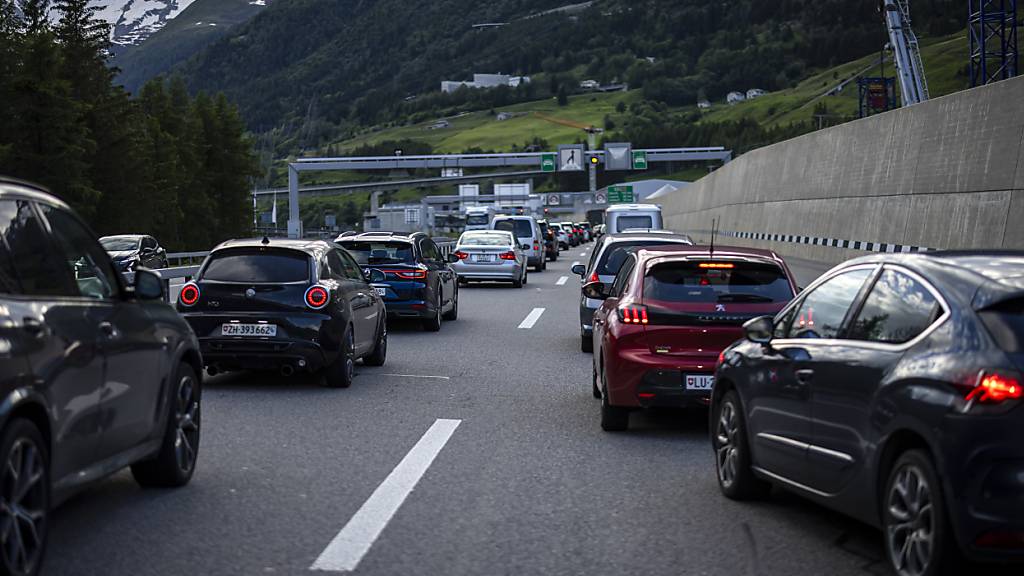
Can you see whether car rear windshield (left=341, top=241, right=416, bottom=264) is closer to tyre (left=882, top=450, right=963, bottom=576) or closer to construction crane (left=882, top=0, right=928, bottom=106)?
tyre (left=882, top=450, right=963, bottom=576)

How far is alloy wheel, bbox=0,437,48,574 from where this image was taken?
17.2 ft

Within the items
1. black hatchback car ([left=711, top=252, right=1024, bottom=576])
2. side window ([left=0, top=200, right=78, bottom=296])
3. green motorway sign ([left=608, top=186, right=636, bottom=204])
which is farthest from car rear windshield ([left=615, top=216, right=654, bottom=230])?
green motorway sign ([left=608, top=186, right=636, bottom=204])

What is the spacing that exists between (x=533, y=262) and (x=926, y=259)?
39362mm

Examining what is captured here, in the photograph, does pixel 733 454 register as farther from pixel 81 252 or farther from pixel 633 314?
pixel 81 252

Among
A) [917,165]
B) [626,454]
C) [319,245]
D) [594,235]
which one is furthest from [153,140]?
[626,454]

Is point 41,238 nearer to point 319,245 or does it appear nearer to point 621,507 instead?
point 621,507

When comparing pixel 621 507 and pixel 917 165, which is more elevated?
pixel 917 165

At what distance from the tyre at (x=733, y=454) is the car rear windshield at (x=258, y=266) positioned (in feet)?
20.0

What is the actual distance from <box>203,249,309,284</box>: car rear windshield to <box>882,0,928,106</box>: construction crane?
72.3 meters

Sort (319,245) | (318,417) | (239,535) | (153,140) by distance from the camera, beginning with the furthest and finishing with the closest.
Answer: (153,140) → (319,245) → (318,417) → (239,535)

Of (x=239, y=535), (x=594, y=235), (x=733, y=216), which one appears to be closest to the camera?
(x=239, y=535)

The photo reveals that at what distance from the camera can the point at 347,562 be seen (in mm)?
6172

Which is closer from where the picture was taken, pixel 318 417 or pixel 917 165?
pixel 318 417

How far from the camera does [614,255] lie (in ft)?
59.7
